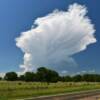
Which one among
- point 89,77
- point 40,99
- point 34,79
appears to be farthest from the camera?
point 89,77

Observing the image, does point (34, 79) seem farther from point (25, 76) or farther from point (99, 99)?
point (99, 99)

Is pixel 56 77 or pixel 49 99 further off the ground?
pixel 56 77

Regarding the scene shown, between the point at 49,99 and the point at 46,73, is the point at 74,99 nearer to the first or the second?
the point at 49,99

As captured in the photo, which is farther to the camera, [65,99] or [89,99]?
[89,99]

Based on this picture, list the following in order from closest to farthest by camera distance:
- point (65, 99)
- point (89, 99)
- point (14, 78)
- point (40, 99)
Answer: point (40, 99)
point (65, 99)
point (89, 99)
point (14, 78)

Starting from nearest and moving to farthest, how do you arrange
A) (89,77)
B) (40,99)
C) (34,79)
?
1. (40,99)
2. (34,79)
3. (89,77)

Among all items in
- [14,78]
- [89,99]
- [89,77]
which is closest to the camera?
[89,99]

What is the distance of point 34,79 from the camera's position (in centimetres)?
13225

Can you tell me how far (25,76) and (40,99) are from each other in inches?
4526

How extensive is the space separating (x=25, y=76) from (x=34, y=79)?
8313 mm

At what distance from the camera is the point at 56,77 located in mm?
139750

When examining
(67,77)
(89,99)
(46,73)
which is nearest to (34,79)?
(46,73)

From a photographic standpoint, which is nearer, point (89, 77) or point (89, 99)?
point (89, 99)

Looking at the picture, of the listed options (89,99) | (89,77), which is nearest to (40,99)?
(89,99)
